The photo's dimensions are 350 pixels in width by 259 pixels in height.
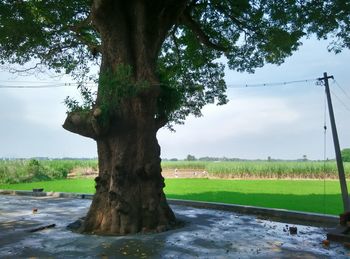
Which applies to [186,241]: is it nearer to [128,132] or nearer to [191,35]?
[128,132]

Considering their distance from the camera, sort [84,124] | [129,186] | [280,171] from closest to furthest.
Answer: [84,124] → [129,186] → [280,171]

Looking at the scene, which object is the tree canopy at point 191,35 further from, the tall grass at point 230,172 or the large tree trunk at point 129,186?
the tall grass at point 230,172

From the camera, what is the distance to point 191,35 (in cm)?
1820

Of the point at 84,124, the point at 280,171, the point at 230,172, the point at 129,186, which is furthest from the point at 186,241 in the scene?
the point at 230,172

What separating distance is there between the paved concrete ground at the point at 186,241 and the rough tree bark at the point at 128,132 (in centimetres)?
85

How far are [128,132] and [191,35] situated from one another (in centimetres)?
823

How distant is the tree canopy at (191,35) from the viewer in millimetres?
12969

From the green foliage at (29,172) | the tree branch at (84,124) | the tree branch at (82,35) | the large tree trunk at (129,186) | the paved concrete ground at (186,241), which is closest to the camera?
the paved concrete ground at (186,241)

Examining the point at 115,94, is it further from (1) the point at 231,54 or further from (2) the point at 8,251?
(1) the point at 231,54

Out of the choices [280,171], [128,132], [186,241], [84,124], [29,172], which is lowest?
[186,241]

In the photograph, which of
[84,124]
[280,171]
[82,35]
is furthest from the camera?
[280,171]

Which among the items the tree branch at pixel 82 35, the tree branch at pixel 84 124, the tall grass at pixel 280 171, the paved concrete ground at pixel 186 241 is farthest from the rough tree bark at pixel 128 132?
Answer: the tall grass at pixel 280 171

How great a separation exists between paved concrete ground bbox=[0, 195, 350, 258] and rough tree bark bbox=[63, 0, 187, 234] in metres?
0.85

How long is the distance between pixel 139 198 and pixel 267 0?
7.94 m
